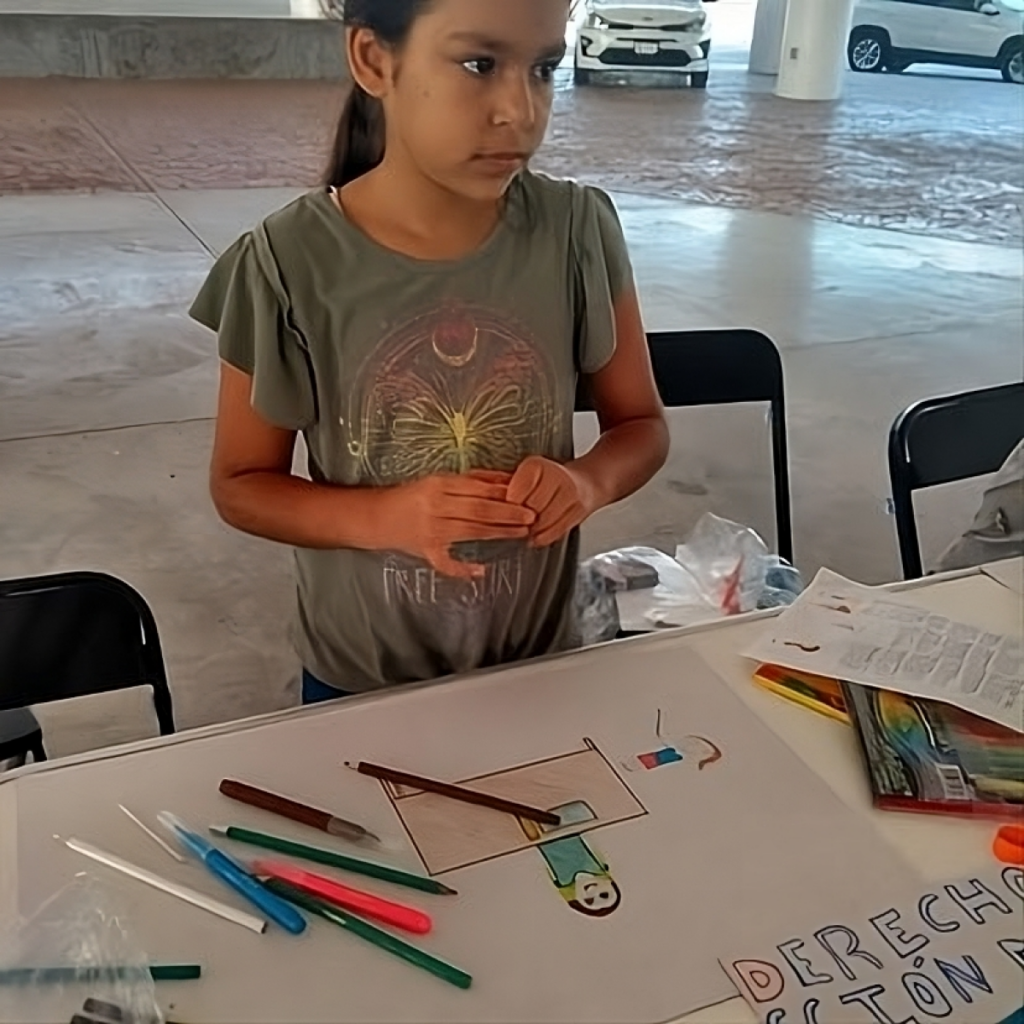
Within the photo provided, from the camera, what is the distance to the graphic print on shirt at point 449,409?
1053 millimetres

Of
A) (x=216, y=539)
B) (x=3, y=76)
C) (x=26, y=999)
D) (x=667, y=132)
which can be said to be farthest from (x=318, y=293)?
(x=3, y=76)

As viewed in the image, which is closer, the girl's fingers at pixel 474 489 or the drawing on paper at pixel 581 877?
the drawing on paper at pixel 581 877

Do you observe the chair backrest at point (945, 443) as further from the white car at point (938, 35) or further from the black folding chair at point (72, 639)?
the white car at point (938, 35)

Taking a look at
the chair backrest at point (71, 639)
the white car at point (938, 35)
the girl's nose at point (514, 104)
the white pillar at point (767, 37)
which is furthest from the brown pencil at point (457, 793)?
the white car at point (938, 35)

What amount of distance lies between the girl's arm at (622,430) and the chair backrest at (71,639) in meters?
0.41

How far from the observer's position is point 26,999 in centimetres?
71

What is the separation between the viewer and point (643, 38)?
28.5 feet

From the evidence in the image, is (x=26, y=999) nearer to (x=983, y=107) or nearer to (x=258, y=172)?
(x=258, y=172)

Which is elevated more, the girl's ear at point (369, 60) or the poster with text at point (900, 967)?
the girl's ear at point (369, 60)

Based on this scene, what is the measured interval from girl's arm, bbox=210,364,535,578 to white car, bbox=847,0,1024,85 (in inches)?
375

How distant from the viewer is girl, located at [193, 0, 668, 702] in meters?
0.95

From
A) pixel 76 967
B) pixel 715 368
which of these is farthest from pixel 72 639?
pixel 715 368

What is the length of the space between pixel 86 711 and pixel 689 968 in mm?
1597

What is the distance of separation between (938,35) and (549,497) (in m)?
9.90
